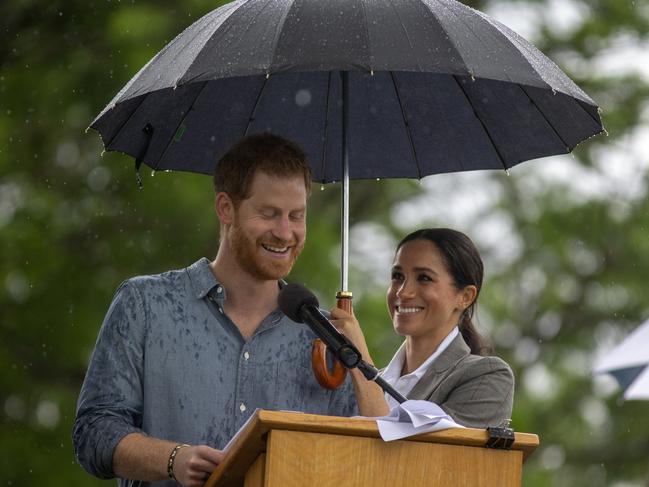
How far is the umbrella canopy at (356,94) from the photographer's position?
458 cm

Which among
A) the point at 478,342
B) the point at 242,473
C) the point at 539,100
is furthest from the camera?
the point at 478,342

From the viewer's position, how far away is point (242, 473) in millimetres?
3994

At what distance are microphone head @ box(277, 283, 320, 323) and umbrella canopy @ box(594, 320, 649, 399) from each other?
139cm

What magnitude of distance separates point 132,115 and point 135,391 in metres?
1.20

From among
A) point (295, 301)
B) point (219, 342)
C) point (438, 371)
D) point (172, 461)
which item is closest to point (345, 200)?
point (438, 371)

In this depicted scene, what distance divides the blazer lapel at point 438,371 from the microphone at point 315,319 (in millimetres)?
1053

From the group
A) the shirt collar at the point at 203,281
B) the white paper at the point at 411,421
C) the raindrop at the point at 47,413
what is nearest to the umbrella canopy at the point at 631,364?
the shirt collar at the point at 203,281

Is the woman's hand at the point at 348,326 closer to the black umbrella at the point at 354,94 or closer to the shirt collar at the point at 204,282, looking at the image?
the shirt collar at the point at 204,282

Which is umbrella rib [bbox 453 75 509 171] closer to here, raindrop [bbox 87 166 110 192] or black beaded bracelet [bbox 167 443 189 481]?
black beaded bracelet [bbox 167 443 189 481]

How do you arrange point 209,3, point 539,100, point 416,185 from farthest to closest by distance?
1. point 416,185
2. point 209,3
3. point 539,100

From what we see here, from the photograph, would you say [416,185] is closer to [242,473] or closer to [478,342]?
[478,342]

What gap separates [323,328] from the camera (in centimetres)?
436

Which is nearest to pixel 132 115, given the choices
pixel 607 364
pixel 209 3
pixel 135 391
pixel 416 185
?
pixel 135 391

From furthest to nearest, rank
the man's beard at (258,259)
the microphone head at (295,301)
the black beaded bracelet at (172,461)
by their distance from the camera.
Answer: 1. the man's beard at (258,259)
2. the microphone head at (295,301)
3. the black beaded bracelet at (172,461)
